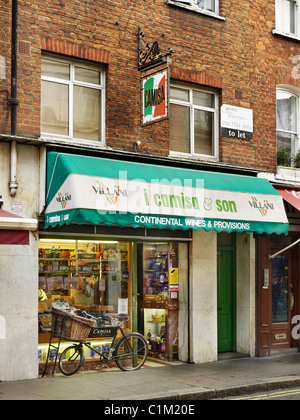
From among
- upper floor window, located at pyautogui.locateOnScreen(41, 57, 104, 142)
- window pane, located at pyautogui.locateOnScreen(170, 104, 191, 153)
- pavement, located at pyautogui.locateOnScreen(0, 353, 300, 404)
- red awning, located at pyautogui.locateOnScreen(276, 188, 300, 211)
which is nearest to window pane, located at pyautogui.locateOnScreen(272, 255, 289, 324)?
red awning, located at pyautogui.locateOnScreen(276, 188, 300, 211)

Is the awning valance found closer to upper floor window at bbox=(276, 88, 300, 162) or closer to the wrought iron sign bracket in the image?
the wrought iron sign bracket

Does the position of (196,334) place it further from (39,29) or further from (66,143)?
(39,29)

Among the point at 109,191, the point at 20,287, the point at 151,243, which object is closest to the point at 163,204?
the point at 109,191

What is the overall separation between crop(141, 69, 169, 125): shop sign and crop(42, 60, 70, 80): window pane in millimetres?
1516

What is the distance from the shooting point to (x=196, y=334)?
12.8 metres

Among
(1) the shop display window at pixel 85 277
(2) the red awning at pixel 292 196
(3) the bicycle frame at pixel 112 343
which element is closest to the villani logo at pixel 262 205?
(2) the red awning at pixel 292 196

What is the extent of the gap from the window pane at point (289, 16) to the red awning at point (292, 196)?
430 cm

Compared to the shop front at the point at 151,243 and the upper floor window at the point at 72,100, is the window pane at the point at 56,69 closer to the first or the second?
the upper floor window at the point at 72,100

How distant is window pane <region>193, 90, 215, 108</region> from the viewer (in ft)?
44.6

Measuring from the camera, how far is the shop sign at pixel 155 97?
11.3m

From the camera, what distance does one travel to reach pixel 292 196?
14.1 metres
